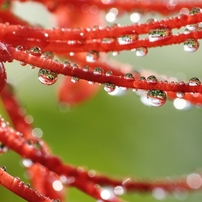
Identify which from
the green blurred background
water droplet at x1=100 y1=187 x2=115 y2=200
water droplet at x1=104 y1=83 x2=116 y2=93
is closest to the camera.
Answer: water droplet at x1=104 y1=83 x2=116 y2=93

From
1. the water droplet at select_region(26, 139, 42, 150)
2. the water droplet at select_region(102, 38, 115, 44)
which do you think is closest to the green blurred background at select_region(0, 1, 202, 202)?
the water droplet at select_region(26, 139, 42, 150)

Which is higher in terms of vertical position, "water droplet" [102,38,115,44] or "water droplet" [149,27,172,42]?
"water droplet" [149,27,172,42]

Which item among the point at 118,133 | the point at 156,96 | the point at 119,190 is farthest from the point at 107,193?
the point at 118,133

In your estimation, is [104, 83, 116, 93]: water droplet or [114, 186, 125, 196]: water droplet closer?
[104, 83, 116, 93]: water droplet

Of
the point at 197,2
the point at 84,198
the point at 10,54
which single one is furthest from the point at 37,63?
the point at 84,198

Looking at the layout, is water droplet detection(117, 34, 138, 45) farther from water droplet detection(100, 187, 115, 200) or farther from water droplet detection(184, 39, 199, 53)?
water droplet detection(100, 187, 115, 200)

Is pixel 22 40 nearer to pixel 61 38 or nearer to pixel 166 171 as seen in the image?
pixel 61 38
